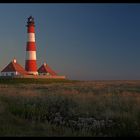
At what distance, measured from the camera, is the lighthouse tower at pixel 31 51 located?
163 ft

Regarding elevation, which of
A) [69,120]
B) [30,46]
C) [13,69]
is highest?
[30,46]

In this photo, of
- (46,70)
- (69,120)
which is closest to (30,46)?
(46,70)

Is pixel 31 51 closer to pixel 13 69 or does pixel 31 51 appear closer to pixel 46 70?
pixel 13 69

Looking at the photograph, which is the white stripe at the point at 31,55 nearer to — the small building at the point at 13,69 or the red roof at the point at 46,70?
the small building at the point at 13,69

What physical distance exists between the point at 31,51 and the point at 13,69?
852 centimetres

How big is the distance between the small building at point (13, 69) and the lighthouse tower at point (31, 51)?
2962mm

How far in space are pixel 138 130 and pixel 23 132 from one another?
113 inches

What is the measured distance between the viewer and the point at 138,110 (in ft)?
31.8

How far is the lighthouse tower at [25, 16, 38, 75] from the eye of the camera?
163 feet

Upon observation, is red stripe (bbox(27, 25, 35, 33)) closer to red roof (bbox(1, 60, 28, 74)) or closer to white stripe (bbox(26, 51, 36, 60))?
white stripe (bbox(26, 51, 36, 60))

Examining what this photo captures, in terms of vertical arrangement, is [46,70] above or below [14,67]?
below

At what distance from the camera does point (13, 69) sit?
56.4m

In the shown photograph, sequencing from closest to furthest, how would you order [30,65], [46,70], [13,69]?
[30,65] → [13,69] → [46,70]

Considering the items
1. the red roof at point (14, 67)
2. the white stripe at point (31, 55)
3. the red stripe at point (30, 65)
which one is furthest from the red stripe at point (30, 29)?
the red roof at point (14, 67)
